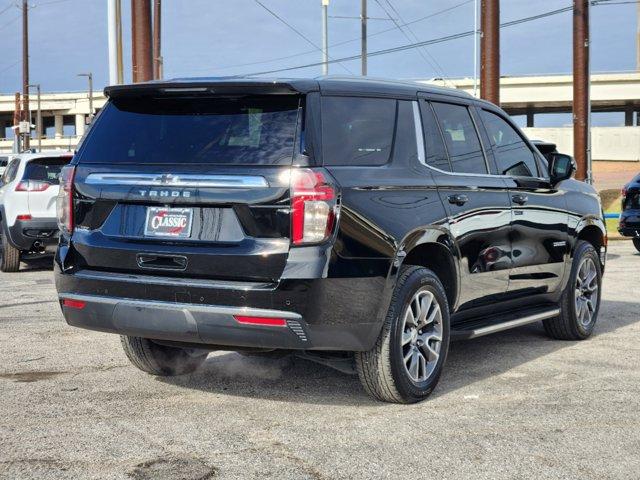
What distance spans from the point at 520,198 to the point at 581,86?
22647mm

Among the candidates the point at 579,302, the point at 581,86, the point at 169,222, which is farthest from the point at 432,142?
the point at 581,86

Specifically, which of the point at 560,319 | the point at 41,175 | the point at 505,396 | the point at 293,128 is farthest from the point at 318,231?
the point at 41,175

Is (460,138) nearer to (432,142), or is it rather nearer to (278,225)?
(432,142)

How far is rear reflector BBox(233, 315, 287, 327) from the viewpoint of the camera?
463 centimetres

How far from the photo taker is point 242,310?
15.3 ft

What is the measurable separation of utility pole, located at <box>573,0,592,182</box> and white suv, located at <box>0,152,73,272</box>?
1820 cm

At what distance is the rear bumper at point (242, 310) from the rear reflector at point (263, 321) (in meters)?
0.02

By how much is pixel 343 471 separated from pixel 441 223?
1.94 meters

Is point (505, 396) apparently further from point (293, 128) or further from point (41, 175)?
point (41, 175)

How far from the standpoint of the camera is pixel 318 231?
464 cm

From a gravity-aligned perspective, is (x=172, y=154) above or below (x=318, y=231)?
above

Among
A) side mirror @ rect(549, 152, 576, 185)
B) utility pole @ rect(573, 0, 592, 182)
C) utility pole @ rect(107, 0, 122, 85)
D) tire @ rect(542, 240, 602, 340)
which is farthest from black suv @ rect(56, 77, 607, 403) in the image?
utility pole @ rect(573, 0, 592, 182)

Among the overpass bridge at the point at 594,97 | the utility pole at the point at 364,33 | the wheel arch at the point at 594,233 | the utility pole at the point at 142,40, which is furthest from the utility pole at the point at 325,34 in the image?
the overpass bridge at the point at 594,97

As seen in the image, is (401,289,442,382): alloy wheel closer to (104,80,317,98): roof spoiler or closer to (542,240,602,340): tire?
(104,80,317,98): roof spoiler
